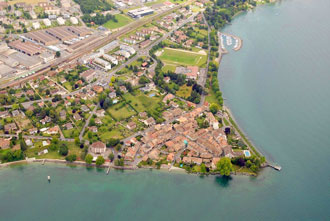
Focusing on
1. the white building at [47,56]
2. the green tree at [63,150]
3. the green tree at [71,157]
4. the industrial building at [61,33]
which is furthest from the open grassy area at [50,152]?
the industrial building at [61,33]

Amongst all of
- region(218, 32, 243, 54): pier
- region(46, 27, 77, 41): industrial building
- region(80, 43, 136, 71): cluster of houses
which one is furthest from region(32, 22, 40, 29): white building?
region(218, 32, 243, 54): pier

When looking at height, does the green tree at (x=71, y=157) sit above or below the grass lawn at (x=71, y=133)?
below

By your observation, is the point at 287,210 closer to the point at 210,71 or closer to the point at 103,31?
the point at 210,71

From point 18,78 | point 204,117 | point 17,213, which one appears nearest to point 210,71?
point 204,117

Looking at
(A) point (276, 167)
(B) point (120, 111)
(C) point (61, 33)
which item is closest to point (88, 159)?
(B) point (120, 111)

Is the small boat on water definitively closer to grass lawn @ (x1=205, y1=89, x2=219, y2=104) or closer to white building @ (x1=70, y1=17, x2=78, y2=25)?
grass lawn @ (x1=205, y1=89, x2=219, y2=104)

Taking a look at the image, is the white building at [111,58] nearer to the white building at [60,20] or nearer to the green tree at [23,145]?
the white building at [60,20]
